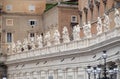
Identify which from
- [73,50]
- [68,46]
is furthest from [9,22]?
[73,50]

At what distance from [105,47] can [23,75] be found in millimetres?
22149

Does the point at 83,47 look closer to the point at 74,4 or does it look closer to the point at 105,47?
the point at 105,47

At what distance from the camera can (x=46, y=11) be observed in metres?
68.8

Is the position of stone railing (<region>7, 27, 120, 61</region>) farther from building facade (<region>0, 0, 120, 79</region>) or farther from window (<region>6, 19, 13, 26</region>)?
window (<region>6, 19, 13, 26</region>)

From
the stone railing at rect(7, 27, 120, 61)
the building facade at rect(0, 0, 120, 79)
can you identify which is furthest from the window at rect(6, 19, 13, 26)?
the stone railing at rect(7, 27, 120, 61)

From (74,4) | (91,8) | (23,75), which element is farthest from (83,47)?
(74,4)

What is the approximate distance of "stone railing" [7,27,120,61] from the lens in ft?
122

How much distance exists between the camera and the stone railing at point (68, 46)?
37.2m

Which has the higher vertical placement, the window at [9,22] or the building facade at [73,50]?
the window at [9,22]

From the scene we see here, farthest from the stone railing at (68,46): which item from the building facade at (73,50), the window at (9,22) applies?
the window at (9,22)

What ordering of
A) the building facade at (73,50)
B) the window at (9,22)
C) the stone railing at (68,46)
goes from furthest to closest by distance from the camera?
the window at (9,22)
the building facade at (73,50)
the stone railing at (68,46)

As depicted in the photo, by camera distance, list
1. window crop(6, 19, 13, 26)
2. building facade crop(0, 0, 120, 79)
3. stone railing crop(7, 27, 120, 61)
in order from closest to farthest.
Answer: stone railing crop(7, 27, 120, 61) < building facade crop(0, 0, 120, 79) < window crop(6, 19, 13, 26)

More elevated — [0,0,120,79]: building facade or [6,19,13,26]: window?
[6,19,13,26]: window

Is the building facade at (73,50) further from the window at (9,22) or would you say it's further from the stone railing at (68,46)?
the window at (9,22)
